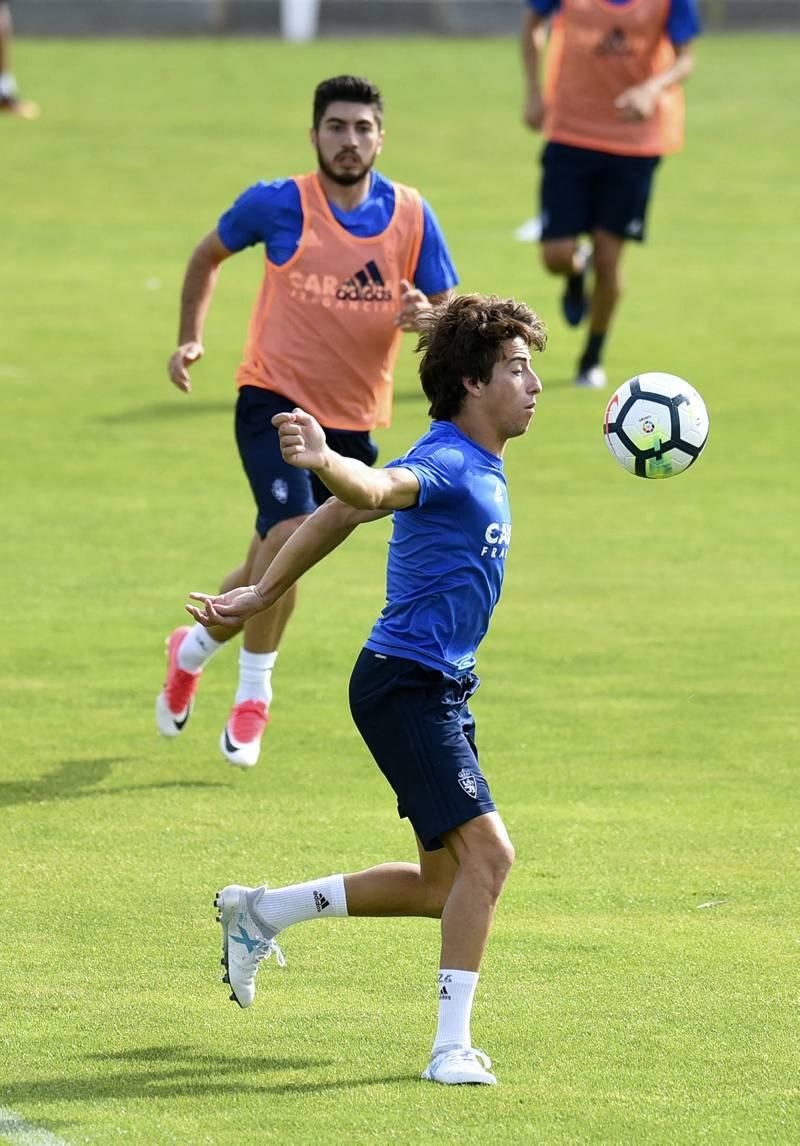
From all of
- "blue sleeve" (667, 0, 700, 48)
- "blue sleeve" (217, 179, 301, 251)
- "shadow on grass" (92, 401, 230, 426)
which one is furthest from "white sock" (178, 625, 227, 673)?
"blue sleeve" (667, 0, 700, 48)

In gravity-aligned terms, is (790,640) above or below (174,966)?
below

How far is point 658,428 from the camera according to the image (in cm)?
674

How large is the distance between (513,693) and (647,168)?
6810mm

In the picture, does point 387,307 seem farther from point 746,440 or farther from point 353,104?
point 746,440

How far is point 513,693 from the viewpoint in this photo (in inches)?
372

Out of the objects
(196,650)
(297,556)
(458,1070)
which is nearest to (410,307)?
(196,650)

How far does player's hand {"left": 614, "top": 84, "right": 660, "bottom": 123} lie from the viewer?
14617 mm

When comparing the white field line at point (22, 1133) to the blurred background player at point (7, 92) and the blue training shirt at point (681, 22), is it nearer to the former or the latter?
the blue training shirt at point (681, 22)

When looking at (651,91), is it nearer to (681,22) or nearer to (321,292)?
(681,22)

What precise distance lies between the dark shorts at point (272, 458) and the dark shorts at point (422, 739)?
2714mm

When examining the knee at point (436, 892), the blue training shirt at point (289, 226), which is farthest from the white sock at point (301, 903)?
the blue training shirt at point (289, 226)

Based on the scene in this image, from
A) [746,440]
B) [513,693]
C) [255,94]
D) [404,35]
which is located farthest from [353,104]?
[404,35]

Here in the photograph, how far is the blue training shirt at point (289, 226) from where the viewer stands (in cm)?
886

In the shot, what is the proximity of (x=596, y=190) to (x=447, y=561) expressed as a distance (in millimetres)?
9985
